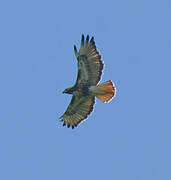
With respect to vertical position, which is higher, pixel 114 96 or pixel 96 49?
pixel 96 49

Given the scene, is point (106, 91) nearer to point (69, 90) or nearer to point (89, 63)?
point (89, 63)

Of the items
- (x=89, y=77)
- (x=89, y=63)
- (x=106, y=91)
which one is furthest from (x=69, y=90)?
(x=106, y=91)

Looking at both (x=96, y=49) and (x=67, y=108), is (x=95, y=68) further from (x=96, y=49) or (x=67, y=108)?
(x=67, y=108)

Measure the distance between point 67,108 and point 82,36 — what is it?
251 cm

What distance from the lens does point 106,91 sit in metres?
19.5

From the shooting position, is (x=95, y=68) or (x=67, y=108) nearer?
(x=95, y=68)

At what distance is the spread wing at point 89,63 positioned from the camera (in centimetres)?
1975

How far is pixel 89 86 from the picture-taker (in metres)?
20.0

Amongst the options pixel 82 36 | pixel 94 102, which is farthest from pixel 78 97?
pixel 82 36

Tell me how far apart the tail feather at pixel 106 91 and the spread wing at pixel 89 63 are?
13.1 inches

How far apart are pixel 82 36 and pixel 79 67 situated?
35.0 inches

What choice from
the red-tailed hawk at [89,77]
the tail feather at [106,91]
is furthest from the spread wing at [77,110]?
the tail feather at [106,91]

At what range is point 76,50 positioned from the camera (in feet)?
65.1

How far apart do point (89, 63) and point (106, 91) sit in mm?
979
